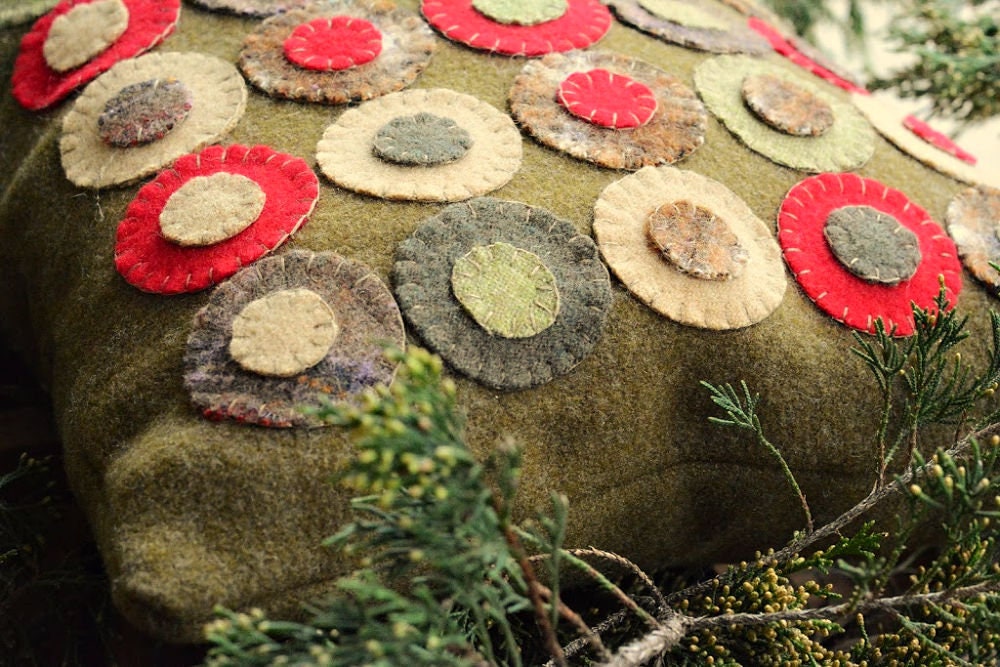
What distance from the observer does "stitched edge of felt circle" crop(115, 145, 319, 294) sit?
3.25 ft

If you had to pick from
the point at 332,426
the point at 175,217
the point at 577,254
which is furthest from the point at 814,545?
the point at 175,217

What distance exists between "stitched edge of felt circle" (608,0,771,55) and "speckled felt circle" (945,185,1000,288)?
417 millimetres

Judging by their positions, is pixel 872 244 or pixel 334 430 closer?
pixel 334 430

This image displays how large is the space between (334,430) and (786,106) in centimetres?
86

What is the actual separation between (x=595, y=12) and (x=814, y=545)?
911 mm

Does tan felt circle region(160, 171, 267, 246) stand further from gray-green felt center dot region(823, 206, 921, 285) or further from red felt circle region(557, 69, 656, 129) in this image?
gray-green felt center dot region(823, 206, 921, 285)

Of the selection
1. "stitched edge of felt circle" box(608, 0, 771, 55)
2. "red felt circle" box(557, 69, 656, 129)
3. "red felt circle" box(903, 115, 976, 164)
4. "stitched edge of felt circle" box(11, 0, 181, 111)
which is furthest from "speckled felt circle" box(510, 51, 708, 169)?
"stitched edge of felt circle" box(11, 0, 181, 111)

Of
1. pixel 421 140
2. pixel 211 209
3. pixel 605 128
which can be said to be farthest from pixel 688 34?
pixel 211 209

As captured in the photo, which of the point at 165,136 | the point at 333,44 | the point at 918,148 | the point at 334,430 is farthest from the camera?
the point at 918,148

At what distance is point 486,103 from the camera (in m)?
1.19

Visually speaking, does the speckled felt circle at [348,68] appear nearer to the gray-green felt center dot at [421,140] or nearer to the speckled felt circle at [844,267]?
the gray-green felt center dot at [421,140]

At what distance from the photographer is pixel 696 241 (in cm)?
106

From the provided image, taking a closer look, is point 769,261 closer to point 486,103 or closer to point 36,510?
point 486,103

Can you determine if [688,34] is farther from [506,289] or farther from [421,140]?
[506,289]
